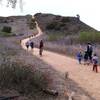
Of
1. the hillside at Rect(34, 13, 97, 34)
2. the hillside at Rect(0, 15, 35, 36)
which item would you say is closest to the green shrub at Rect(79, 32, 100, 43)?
the hillside at Rect(0, 15, 35, 36)

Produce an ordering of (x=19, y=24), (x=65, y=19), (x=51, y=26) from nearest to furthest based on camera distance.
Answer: (x=51, y=26)
(x=19, y=24)
(x=65, y=19)

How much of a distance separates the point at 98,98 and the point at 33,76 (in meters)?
4.01

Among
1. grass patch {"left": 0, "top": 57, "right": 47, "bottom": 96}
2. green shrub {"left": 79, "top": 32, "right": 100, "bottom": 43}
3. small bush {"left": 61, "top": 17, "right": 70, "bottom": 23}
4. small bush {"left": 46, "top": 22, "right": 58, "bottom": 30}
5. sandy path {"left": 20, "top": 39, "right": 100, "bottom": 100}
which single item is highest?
grass patch {"left": 0, "top": 57, "right": 47, "bottom": 96}

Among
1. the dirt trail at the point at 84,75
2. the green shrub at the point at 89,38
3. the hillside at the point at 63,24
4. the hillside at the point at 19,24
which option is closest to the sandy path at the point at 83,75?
the dirt trail at the point at 84,75

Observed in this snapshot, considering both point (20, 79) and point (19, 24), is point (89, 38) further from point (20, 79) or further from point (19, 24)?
point (20, 79)

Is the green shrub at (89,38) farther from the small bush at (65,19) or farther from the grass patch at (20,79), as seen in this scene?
the grass patch at (20,79)

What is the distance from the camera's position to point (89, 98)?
19016mm

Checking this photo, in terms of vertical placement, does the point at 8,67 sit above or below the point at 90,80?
above

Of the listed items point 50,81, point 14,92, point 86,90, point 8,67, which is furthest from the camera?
point 86,90

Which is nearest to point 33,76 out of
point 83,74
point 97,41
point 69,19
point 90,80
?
point 90,80

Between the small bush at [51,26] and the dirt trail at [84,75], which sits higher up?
the dirt trail at [84,75]

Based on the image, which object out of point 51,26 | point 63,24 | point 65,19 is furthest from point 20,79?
point 65,19

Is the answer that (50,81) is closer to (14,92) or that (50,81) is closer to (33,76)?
→ (33,76)

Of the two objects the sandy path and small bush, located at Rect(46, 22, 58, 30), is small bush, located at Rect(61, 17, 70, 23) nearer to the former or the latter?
small bush, located at Rect(46, 22, 58, 30)
